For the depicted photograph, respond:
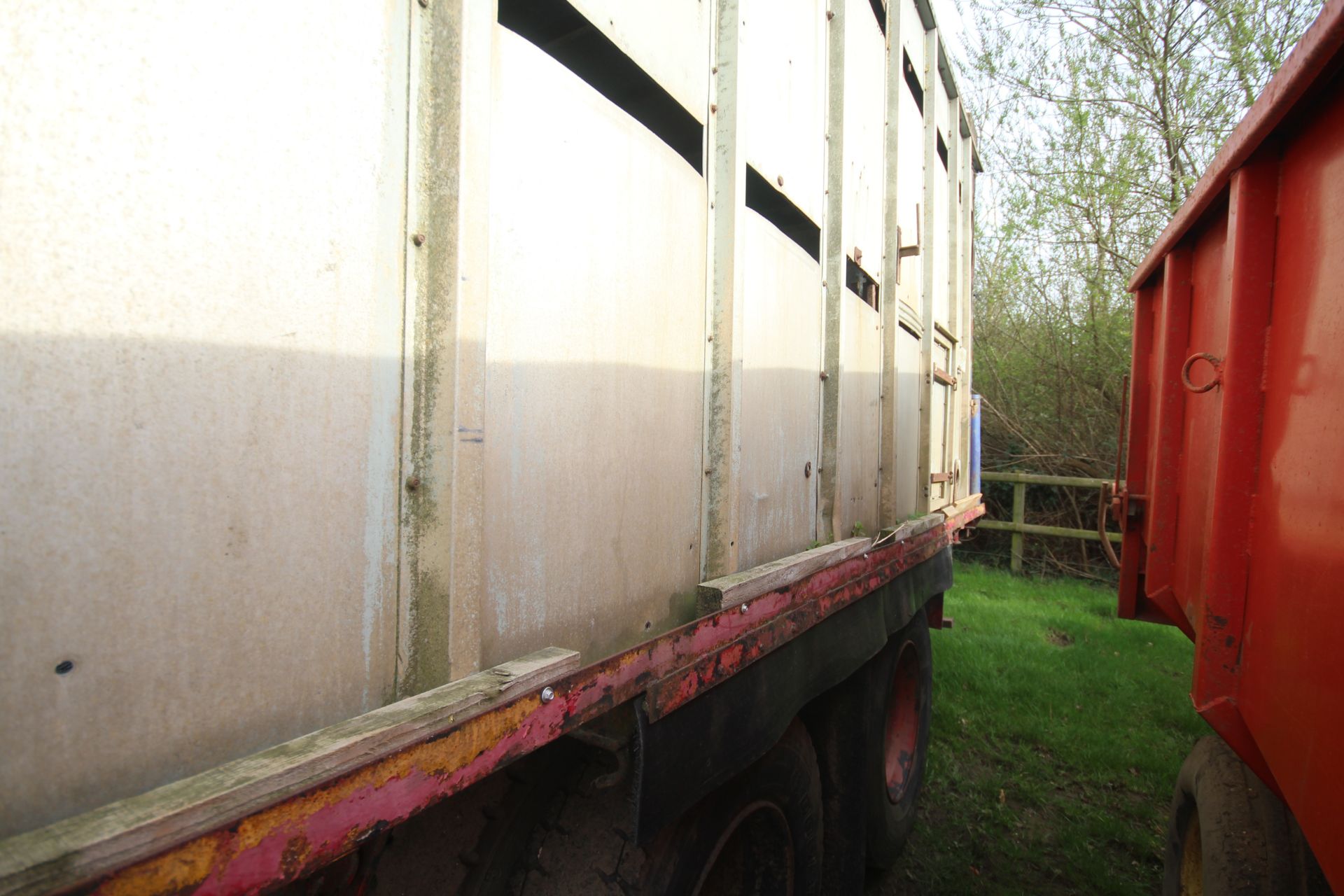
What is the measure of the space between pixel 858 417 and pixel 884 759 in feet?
4.30

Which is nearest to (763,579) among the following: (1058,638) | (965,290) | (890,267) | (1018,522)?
(890,267)

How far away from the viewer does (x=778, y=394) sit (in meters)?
2.01

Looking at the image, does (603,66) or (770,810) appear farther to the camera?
(770,810)

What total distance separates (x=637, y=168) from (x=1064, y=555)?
885 cm

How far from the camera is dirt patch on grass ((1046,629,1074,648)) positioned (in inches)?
232

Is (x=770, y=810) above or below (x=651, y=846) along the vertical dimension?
below

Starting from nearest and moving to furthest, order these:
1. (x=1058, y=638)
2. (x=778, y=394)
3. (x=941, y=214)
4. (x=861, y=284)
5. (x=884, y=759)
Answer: (x=778, y=394) → (x=884, y=759) → (x=861, y=284) → (x=941, y=214) → (x=1058, y=638)

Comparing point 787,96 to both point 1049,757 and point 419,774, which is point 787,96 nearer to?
point 419,774

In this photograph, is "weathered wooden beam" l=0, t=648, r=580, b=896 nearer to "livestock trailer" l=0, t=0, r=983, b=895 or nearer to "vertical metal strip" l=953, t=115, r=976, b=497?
"livestock trailer" l=0, t=0, r=983, b=895

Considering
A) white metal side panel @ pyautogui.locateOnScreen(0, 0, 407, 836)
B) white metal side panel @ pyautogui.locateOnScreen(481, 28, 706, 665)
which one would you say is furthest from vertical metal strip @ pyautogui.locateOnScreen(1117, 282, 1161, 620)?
white metal side panel @ pyautogui.locateOnScreen(0, 0, 407, 836)

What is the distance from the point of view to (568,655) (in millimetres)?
1060

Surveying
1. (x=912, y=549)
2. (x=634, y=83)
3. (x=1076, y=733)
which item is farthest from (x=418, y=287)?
(x=1076, y=733)

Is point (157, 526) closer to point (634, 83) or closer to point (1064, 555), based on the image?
point (634, 83)

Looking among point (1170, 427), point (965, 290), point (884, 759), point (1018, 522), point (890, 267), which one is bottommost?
point (884, 759)
